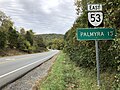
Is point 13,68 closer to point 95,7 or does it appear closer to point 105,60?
point 105,60

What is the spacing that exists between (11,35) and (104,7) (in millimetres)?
60558

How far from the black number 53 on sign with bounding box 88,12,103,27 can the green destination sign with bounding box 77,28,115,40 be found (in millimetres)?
198

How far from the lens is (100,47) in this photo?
34.3 feet

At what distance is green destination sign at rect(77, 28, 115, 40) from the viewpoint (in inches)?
314

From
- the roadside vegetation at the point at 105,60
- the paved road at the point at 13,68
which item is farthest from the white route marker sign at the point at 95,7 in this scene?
the paved road at the point at 13,68

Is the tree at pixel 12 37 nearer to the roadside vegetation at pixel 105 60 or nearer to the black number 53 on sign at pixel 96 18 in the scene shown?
the roadside vegetation at pixel 105 60

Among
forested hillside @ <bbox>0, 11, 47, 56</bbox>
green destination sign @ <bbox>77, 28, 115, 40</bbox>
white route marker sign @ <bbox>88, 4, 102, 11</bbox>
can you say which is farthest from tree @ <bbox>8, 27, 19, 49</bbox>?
white route marker sign @ <bbox>88, 4, 102, 11</bbox>

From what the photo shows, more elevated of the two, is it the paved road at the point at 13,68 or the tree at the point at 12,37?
the tree at the point at 12,37

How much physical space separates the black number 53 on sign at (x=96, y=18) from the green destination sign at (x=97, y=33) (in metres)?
0.20

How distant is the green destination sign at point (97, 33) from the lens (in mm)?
7987

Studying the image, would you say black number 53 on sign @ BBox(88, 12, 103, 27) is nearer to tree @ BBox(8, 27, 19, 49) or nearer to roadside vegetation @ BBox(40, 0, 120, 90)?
roadside vegetation @ BBox(40, 0, 120, 90)

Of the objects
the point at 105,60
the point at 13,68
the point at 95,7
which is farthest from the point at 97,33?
the point at 13,68

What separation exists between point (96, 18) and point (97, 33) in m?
0.43

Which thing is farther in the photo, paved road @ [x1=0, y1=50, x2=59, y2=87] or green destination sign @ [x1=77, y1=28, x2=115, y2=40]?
paved road @ [x1=0, y1=50, x2=59, y2=87]
